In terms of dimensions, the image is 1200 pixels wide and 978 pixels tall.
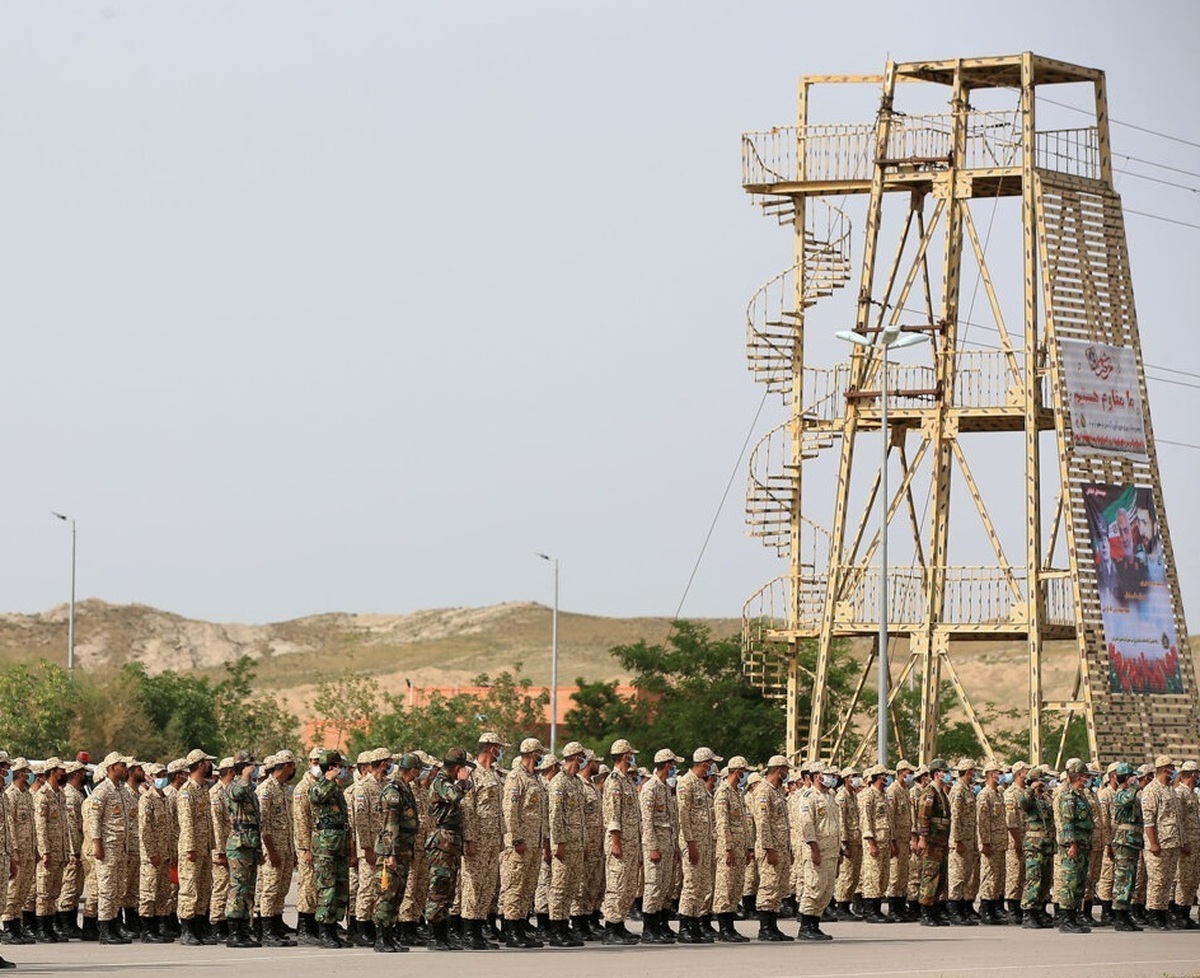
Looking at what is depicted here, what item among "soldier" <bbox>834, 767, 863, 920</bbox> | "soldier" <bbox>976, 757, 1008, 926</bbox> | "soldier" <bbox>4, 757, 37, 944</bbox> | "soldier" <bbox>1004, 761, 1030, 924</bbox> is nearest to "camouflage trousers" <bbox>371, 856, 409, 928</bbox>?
"soldier" <bbox>4, 757, 37, 944</bbox>

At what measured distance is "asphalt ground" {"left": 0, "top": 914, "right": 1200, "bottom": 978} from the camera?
1839cm

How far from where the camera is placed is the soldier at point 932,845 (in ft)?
83.2

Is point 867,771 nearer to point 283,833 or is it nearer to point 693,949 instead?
point 693,949

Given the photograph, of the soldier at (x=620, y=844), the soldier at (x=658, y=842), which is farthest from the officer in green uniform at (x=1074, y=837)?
the soldier at (x=620, y=844)

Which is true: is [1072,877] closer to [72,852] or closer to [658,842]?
[658,842]

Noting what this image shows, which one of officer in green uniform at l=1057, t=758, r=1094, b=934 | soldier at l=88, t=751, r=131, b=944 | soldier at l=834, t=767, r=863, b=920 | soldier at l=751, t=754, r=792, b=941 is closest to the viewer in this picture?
soldier at l=88, t=751, r=131, b=944

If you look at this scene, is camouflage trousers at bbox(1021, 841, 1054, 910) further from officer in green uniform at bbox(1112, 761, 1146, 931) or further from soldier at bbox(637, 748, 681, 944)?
soldier at bbox(637, 748, 681, 944)

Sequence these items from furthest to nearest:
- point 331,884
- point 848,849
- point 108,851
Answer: point 848,849
point 108,851
point 331,884

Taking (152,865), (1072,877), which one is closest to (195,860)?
(152,865)

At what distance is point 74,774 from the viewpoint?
23.2 metres

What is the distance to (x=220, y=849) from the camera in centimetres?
2181

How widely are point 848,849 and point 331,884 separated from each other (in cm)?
693

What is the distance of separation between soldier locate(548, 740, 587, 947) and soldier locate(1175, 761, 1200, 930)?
22.4 feet

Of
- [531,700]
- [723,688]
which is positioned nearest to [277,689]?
[531,700]
